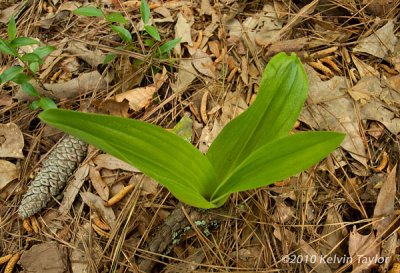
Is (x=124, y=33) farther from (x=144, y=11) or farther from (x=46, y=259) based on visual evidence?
(x=46, y=259)

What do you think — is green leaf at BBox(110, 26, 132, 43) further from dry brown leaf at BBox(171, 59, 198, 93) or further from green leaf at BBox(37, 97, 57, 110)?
green leaf at BBox(37, 97, 57, 110)

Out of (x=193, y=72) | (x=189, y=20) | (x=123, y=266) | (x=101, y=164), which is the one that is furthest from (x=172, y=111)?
(x=123, y=266)

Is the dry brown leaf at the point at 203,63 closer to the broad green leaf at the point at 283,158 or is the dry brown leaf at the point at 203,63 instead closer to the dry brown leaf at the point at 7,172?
the broad green leaf at the point at 283,158

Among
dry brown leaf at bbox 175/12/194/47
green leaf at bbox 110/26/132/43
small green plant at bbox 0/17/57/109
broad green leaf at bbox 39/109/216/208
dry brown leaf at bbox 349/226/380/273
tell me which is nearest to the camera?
broad green leaf at bbox 39/109/216/208

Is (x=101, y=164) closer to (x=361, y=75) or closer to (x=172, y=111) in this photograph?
(x=172, y=111)

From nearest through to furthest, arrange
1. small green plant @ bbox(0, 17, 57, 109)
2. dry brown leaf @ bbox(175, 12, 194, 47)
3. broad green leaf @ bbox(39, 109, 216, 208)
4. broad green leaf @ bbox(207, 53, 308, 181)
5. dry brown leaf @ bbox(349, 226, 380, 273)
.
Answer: broad green leaf @ bbox(39, 109, 216, 208) → broad green leaf @ bbox(207, 53, 308, 181) → dry brown leaf @ bbox(349, 226, 380, 273) → small green plant @ bbox(0, 17, 57, 109) → dry brown leaf @ bbox(175, 12, 194, 47)

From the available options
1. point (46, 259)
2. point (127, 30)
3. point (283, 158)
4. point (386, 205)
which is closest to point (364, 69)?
point (386, 205)

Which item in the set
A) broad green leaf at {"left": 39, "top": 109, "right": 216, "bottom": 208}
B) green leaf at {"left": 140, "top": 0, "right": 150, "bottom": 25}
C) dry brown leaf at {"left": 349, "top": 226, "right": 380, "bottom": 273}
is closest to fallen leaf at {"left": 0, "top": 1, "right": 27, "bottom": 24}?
green leaf at {"left": 140, "top": 0, "right": 150, "bottom": 25}
